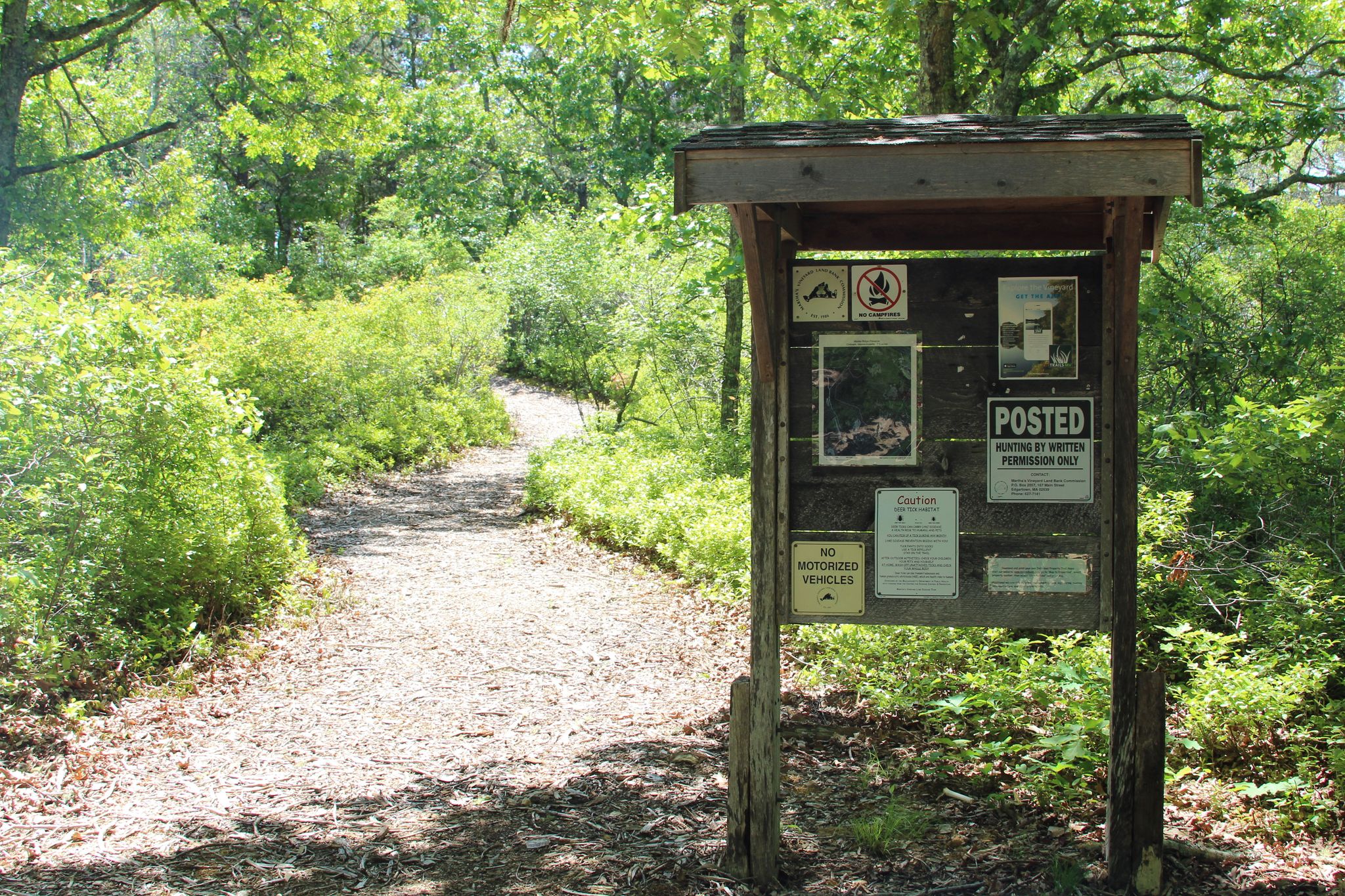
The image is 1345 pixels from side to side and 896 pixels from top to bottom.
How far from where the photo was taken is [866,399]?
11.2ft

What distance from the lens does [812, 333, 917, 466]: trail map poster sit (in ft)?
11.1

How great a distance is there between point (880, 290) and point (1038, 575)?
1.11 meters

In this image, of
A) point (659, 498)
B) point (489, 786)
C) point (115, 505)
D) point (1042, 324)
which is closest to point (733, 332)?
point (659, 498)

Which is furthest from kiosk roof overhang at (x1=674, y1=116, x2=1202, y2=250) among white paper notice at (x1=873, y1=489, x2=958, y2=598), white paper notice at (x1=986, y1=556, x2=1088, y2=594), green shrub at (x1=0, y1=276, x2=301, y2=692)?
→ green shrub at (x1=0, y1=276, x2=301, y2=692)

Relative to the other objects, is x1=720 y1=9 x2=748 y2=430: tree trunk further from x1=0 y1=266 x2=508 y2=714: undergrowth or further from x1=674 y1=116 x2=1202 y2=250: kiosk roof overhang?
x1=674 y1=116 x2=1202 y2=250: kiosk roof overhang

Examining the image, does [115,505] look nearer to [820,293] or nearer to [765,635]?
[765,635]

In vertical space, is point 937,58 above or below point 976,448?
above

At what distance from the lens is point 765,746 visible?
136 inches

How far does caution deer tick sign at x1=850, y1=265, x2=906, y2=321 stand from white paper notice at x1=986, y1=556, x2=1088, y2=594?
911 mm

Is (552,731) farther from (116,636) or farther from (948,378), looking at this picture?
(948,378)

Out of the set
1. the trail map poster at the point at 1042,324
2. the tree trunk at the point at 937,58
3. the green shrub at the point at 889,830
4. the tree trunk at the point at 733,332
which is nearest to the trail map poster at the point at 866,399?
the trail map poster at the point at 1042,324

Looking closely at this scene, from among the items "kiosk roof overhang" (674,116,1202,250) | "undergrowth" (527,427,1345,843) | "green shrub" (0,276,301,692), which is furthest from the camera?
"green shrub" (0,276,301,692)

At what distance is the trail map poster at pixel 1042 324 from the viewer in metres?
3.32

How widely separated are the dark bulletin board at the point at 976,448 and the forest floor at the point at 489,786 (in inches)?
36.7
